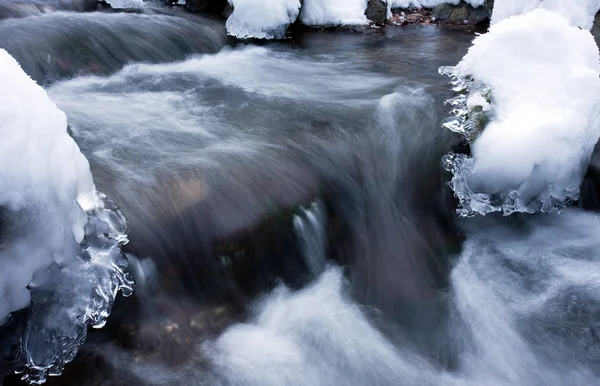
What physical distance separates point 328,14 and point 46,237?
6.36 metres

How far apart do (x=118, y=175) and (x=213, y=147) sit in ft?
2.68

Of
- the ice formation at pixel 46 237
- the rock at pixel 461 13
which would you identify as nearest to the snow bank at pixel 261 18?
the rock at pixel 461 13

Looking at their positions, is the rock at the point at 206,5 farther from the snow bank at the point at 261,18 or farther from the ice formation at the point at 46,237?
the ice formation at the point at 46,237

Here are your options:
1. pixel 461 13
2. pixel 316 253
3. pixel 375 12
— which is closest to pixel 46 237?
pixel 316 253

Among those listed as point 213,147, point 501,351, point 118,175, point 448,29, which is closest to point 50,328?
point 118,175

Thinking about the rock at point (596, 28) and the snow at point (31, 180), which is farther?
the rock at point (596, 28)

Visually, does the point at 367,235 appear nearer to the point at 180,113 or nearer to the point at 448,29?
the point at 180,113

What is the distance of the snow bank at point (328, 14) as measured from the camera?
7.83m

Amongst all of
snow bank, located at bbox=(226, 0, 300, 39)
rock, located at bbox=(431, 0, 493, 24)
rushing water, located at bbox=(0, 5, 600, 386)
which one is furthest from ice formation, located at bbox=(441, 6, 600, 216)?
rock, located at bbox=(431, 0, 493, 24)

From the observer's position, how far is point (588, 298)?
3652mm

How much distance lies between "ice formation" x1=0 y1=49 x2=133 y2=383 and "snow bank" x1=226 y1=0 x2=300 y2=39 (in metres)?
5.00

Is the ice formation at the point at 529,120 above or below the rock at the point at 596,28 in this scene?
below

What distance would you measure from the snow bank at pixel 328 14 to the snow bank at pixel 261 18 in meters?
0.48

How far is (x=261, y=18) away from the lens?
7.24 m
